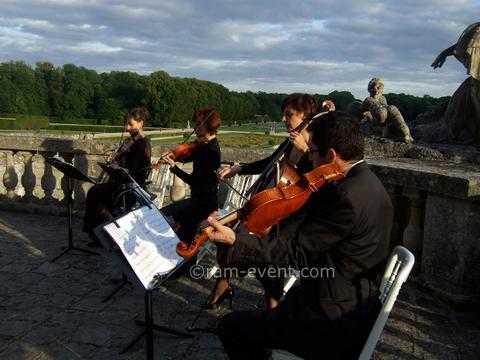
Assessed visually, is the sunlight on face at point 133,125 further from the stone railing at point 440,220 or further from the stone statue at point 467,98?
the stone statue at point 467,98

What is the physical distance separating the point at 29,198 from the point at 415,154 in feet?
18.5

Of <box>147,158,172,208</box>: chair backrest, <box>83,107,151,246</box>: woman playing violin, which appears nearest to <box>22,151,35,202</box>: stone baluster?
<box>83,107,151,246</box>: woman playing violin

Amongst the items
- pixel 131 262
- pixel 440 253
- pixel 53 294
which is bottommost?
pixel 53 294

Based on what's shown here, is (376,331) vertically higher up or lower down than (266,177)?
lower down

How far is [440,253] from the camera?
4.36 metres

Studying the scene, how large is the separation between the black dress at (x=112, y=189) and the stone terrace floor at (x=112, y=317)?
61 centimetres

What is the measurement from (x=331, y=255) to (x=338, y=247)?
6cm

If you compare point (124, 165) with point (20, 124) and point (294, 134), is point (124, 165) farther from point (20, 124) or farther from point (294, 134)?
point (20, 124)

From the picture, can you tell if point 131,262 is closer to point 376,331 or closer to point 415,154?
point 376,331

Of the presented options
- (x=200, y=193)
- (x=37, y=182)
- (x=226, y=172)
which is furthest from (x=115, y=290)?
(x=37, y=182)

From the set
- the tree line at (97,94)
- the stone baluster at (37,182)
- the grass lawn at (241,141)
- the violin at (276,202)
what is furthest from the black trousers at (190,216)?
the tree line at (97,94)

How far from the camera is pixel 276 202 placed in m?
2.36

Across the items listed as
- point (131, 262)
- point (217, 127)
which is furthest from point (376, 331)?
point (217, 127)

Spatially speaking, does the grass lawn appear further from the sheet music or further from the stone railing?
the sheet music
